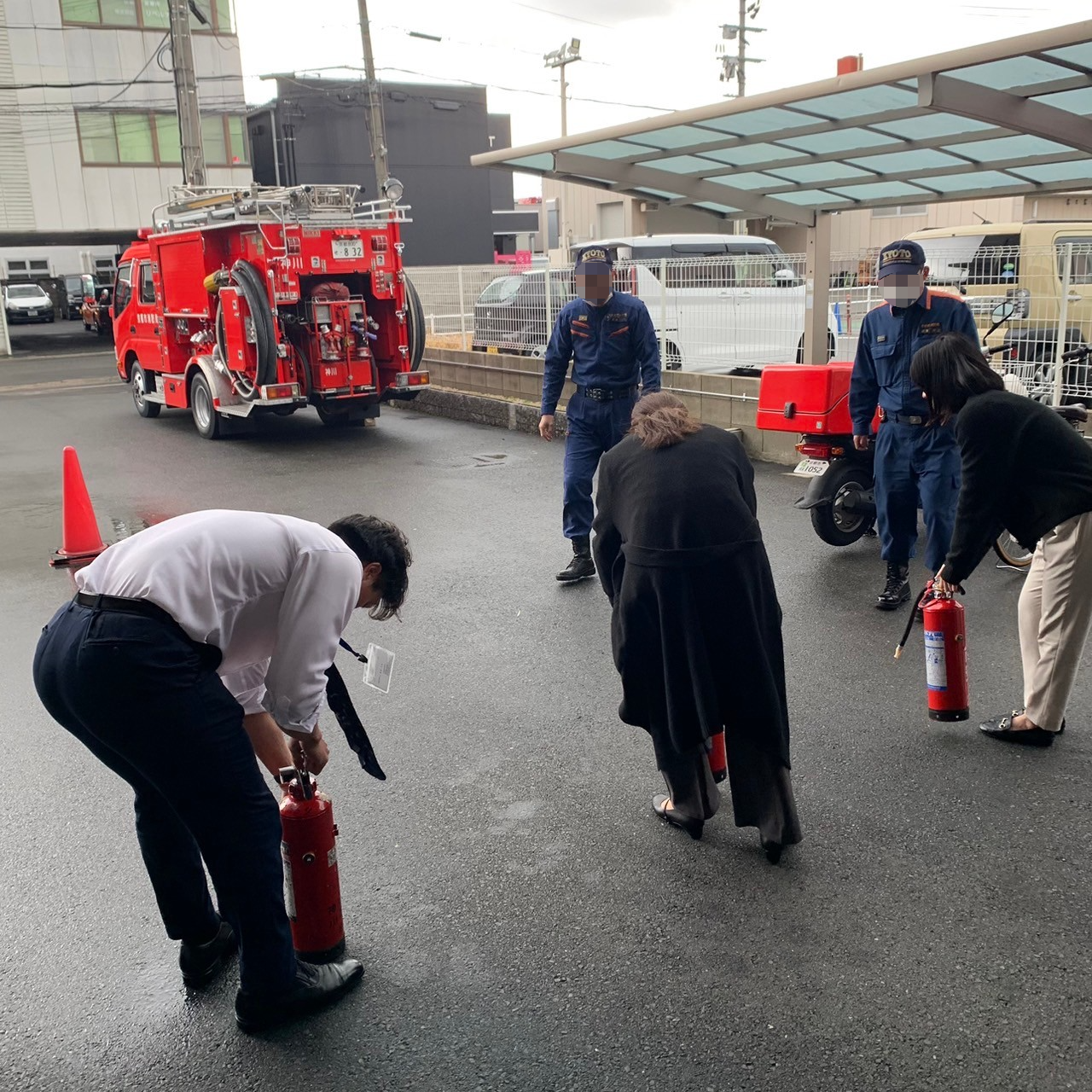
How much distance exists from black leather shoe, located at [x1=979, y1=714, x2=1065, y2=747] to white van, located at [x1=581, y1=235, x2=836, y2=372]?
639cm

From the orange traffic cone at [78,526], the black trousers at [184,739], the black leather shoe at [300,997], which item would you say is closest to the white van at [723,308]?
the orange traffic cone at [78,526]

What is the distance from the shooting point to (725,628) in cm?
333

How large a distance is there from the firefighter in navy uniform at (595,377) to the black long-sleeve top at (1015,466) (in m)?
2.95

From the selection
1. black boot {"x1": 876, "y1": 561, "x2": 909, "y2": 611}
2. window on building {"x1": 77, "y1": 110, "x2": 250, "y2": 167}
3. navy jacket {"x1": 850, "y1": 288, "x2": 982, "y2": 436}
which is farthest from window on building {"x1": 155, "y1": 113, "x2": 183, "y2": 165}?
black boot {"x1": 876, "y1": 561, "x2": 909, "y2": 611}

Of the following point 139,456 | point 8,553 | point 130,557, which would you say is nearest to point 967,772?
point 130,557

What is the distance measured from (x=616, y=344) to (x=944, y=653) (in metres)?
3.24

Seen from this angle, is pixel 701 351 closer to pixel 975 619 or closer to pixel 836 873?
pixel 975 619

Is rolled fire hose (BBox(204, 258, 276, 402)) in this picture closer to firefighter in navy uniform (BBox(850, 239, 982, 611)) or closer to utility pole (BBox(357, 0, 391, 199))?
firefighter in navy uniform (BBox(850, 239, 982, 611))

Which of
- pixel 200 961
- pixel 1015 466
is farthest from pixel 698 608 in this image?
pixel 200 961

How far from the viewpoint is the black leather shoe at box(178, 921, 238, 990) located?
3.01m

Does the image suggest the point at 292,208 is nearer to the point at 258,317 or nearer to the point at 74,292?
the point at 258,317

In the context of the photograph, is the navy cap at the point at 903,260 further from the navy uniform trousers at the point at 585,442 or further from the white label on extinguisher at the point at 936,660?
the white label on extinguisher at the point at 936,660

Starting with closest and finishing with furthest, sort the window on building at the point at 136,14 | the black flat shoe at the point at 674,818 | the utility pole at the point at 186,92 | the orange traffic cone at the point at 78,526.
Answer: the black flat shoe at the point at 674,818
the orange traffic cone at the point at 78,526
the utility pole at the point at 186,92
the window on building at the point at 136,14

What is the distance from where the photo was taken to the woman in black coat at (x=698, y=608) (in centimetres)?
328
